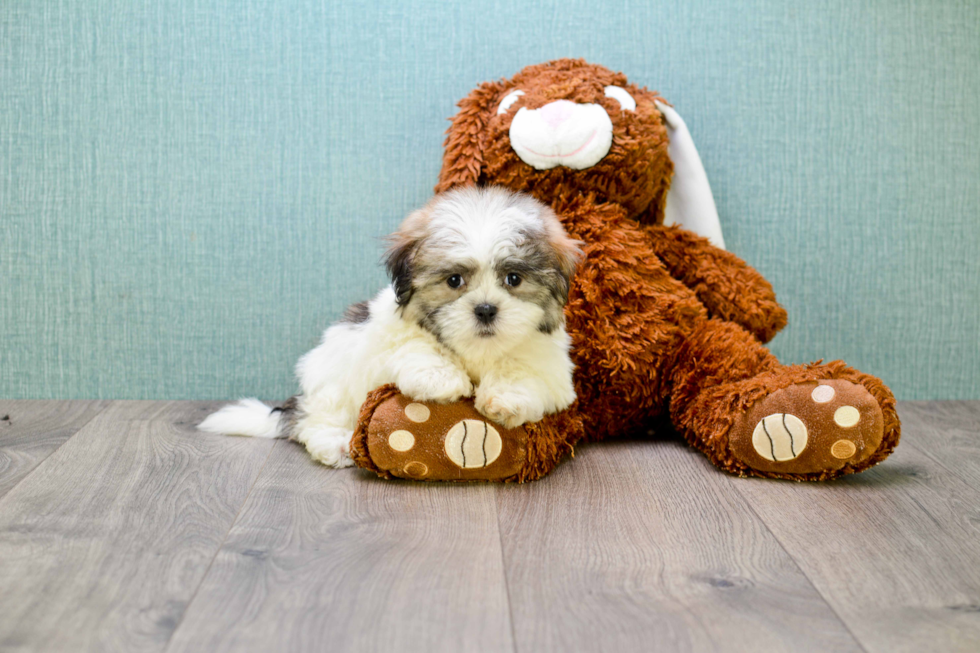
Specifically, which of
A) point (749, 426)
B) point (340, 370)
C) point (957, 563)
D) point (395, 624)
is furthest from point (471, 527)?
point (957, 563)

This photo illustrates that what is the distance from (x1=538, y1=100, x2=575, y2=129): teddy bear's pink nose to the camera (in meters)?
1.86

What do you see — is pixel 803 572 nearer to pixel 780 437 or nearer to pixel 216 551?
pixel 780 437

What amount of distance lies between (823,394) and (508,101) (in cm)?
99

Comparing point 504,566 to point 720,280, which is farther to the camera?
point 720,280

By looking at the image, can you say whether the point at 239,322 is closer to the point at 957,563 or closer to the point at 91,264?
the point at 91,264

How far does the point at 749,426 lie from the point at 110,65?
190 centimetres

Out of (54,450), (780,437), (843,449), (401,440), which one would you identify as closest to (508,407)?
(401,440)

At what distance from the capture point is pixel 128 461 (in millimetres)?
1778

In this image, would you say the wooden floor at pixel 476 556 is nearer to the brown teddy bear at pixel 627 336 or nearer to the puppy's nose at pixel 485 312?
the brown teddy bear at pixel 627 336

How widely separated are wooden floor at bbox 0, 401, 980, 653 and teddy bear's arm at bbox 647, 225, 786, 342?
1.30 feet

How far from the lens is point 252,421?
2.00 m

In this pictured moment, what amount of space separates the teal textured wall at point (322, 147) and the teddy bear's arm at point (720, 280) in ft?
1.04

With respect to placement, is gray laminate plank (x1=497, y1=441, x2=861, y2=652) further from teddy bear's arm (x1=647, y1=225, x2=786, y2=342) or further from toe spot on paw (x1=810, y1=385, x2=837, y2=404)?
teddy bear's arm (x1=647, y1=225, x2=786, y2=342)

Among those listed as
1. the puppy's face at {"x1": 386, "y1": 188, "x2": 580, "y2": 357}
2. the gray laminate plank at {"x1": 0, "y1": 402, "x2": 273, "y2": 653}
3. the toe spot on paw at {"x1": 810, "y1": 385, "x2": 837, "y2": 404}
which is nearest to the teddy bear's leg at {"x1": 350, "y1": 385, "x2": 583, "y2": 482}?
the puppy's face at {"x1": 386, "y1": 188, "x2": 580, "y2": 357}
